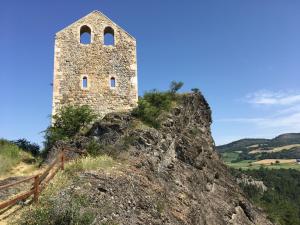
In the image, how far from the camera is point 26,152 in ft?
71.3

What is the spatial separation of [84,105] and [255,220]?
1434cm

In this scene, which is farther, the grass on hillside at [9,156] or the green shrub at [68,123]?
the green shrub at [68,123]

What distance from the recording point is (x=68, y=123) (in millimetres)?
20094

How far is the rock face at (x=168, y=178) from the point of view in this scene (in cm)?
1238

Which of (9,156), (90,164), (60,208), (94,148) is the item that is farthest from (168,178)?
(9,156)

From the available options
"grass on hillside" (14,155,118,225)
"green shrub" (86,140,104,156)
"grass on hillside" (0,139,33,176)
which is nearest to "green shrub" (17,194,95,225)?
"grass on hillside" (14,155,118,225)

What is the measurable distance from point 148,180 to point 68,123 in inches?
276

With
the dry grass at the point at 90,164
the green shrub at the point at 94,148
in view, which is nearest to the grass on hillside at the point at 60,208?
the dry grass at the point at 90,164

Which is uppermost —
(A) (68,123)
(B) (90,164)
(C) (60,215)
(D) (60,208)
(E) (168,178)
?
(A) (68,123)

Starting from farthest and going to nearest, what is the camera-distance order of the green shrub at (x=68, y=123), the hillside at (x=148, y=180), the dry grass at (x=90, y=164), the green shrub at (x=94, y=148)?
the green shrub at (x=68, y=123)
the green shrub at (x=94, y=148)
the dry grass at (x=90, y=164)
the hillside at (x=148, y=180)

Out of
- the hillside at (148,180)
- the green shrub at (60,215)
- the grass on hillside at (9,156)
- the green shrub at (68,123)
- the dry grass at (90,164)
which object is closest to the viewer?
the green shrub at (60,215)

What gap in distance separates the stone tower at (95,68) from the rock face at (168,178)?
2.71 metres

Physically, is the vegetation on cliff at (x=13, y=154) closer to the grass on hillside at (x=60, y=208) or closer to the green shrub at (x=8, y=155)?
the green shrub at (x=8, y=155)

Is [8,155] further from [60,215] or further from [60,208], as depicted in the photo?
[60,215]
